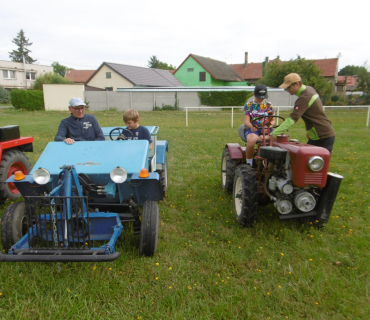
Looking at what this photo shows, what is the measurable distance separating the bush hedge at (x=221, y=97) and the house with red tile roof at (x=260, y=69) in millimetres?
24012

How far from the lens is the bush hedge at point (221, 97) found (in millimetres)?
28812

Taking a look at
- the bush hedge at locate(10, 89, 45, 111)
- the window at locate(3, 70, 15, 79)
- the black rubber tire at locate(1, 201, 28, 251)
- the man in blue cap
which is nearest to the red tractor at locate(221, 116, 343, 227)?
the man in blue cap

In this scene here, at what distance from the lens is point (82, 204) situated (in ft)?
8.73

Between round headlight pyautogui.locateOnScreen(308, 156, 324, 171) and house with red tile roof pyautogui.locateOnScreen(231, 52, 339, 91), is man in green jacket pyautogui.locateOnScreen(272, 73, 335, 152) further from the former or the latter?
house with red tile roof pyautogui.locateOnScreen(231, 52, 339, 91)

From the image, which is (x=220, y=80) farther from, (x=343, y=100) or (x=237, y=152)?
(x=237, y=152)

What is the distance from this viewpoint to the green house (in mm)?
40594

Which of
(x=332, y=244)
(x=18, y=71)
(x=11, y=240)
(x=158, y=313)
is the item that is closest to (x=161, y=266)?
(x=158, y=313)

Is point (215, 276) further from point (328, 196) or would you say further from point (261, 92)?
point (261, 92)

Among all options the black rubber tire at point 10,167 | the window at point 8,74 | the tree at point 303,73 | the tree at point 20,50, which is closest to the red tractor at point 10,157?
the black rubber tire at point 10,167

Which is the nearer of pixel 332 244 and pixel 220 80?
pixel 332 244

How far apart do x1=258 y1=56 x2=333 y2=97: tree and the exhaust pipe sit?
96.6 ft

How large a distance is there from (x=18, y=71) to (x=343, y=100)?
49321mm

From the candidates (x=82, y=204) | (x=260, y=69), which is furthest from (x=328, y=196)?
(x=260, y=69)

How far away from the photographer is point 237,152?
4.82 metres
